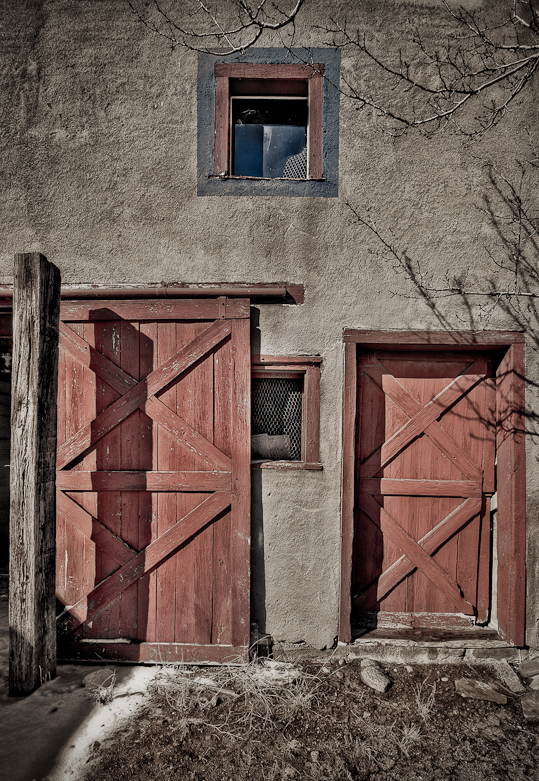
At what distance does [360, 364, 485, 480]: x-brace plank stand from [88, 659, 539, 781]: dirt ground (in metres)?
1.53

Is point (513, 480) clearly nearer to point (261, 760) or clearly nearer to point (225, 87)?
point (261, 760)

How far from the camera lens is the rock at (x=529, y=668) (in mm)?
3035

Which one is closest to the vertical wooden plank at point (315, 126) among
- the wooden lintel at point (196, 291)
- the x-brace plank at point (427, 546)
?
the wooden lintel at point (196, 291)

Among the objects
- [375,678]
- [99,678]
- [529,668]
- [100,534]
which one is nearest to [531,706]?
[529,668]

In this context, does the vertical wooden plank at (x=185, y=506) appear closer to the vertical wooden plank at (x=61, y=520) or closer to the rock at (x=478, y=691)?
the vertical wooden plank at (x=61, y=520)

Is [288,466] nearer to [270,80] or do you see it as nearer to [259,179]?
[259,179]

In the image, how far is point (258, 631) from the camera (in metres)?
3.20

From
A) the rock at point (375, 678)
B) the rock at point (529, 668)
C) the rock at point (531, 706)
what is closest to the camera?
the rock at point (531, 706)

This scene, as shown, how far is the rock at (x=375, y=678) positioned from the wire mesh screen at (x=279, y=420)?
161 cm

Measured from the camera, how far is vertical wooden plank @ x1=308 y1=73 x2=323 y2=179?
330 centimetres

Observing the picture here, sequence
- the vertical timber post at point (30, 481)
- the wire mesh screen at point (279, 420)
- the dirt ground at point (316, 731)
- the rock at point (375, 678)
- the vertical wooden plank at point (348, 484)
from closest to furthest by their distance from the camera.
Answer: the dirt ground at point (316, 731), the vertical timber post at point (30, 481), the rock at point (375, 678), the vertical wooden plank at point (348, 484), the wire mesh screen at point (279, 420)

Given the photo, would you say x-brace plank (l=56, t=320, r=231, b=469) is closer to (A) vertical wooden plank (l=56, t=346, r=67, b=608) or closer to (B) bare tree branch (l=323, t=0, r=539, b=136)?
(A) vertical wooden plank (l=56, t=346, r=67, b=608)

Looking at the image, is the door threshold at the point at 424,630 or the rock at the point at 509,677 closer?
the rock at the point at 509,677

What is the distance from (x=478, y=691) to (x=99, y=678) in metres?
2.67
